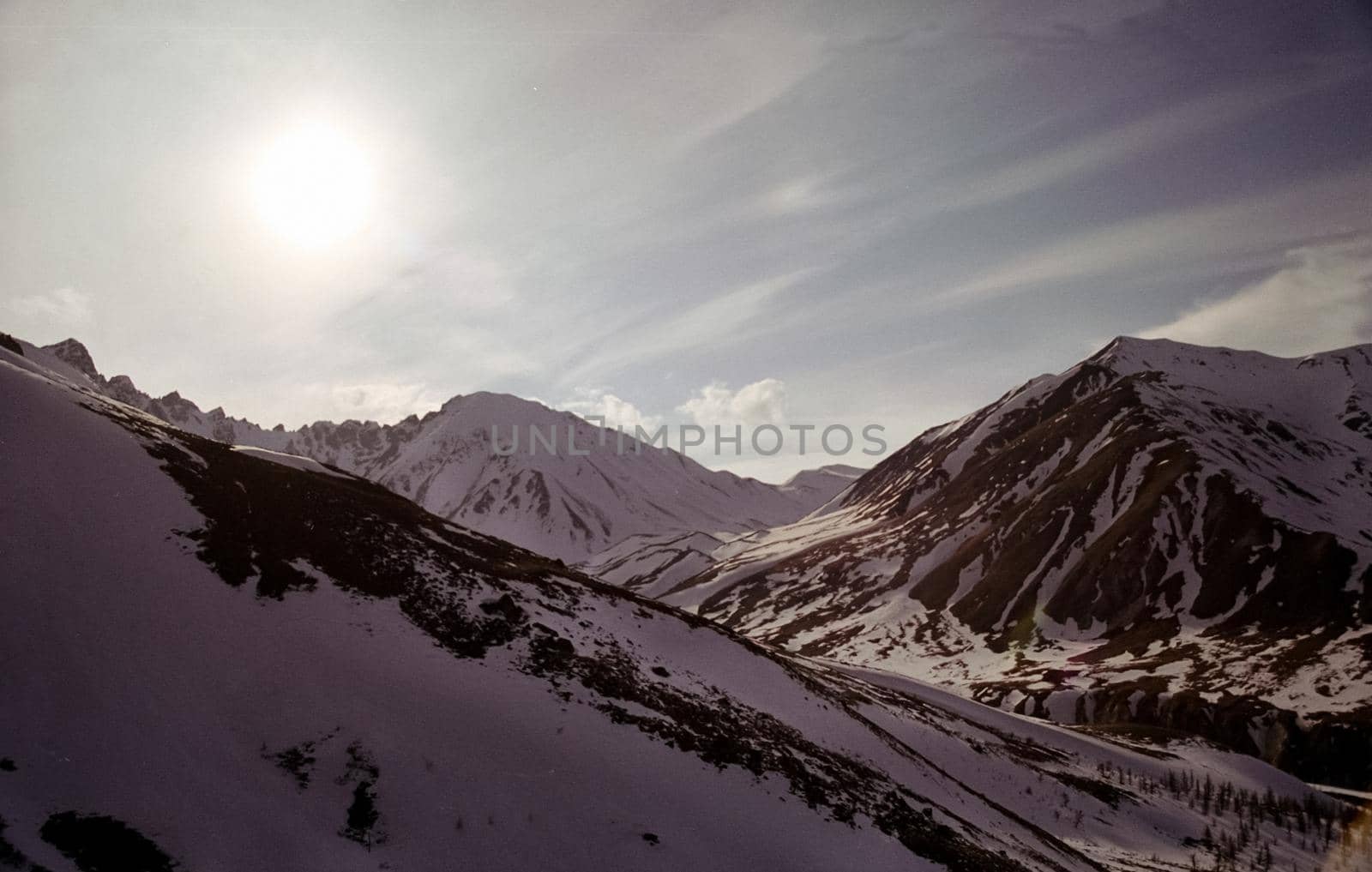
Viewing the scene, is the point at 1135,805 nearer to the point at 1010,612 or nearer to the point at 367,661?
the point at 367,661

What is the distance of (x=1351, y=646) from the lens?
89.4m

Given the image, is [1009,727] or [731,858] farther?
[1009,727]

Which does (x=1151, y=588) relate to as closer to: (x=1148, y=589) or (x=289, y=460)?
(x=1148, y=589)

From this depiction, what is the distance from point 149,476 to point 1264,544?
148059 millimetres

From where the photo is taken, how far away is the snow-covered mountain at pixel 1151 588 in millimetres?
85688

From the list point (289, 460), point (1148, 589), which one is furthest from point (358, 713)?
point (1148, 589)

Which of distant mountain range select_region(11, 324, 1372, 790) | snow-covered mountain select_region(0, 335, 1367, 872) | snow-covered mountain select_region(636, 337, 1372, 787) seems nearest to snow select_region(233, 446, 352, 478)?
distant mountain range select_region(11, 324, 1372, 790)

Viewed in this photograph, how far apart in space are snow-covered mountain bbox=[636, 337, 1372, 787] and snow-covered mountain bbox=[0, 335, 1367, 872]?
194ft

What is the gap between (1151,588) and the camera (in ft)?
411

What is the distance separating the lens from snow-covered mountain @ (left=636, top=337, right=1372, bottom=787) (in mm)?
85688

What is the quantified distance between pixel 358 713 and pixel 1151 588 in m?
140

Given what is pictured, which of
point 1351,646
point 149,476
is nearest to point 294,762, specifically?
point 149,476

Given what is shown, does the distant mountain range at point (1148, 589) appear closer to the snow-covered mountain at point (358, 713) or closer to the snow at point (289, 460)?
the snow at point (289, 460)

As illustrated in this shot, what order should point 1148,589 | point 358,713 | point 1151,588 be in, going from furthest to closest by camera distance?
point 1148,589
point 1151,588
point 358,713
